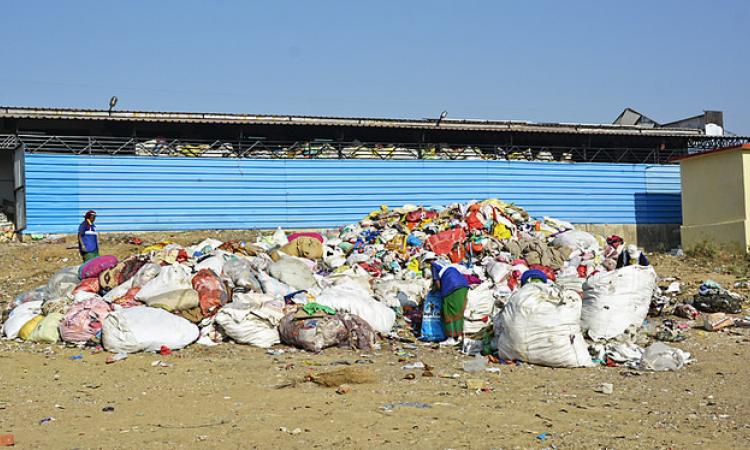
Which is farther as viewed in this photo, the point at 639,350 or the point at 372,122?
the point at 372,122

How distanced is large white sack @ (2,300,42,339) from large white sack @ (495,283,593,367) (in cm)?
527

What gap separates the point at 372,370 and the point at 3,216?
12.6m

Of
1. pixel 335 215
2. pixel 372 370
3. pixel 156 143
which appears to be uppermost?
pixel 156 143

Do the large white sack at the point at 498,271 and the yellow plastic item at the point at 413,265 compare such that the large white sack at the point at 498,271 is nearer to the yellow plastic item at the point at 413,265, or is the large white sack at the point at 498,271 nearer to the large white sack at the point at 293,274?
the yellow plastic item at the point at 413,265

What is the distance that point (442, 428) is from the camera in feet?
17.0

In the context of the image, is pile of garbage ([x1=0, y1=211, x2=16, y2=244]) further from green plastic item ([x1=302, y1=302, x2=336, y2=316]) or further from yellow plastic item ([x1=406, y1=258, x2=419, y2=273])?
green plastic item ([x1=302, y1=302, x2=336, y2=316])

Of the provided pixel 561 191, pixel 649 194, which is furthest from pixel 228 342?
pixel 649 194

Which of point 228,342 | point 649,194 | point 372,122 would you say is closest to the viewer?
point 228,342

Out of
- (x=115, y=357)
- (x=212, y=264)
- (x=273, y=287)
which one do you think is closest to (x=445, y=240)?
(x=273, y=287)

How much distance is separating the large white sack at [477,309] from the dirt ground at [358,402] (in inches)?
21.3

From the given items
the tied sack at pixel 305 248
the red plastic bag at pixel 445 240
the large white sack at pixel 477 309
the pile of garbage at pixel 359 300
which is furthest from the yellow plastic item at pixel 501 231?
the large white sack at pixel 477 309

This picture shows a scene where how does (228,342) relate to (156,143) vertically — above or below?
below

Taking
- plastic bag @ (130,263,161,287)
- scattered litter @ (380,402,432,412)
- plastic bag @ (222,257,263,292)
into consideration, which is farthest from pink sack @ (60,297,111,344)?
scattered litter @ (380,402,432,412)

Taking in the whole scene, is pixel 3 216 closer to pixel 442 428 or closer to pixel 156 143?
pixel 156 143
